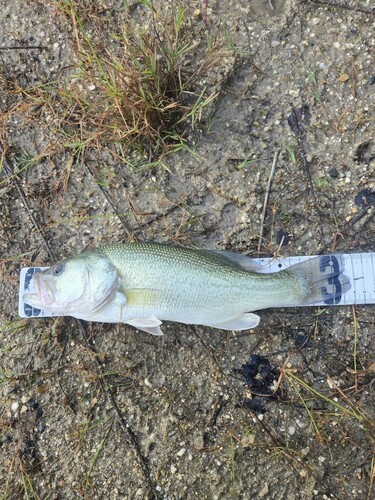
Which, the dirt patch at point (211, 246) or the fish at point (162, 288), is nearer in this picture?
the fish at point (162, 288)

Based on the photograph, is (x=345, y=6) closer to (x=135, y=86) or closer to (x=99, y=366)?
(x=135, y=86)

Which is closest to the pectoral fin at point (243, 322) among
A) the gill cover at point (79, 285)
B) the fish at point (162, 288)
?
the fish at point (162, 288)

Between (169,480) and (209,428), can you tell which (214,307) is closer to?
(209,428)

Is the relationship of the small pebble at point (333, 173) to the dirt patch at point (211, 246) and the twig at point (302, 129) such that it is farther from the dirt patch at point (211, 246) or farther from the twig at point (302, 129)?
the twig at point (302, 129)

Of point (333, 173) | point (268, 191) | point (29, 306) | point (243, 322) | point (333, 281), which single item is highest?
point (333, 173)

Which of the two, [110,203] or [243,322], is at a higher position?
[110,203]

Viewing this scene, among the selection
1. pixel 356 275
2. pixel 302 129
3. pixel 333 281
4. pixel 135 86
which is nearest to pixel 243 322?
pixel 333 281

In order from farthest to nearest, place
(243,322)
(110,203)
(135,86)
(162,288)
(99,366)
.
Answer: (110,203), (99,366), (135,86), (243,322), (162,288)

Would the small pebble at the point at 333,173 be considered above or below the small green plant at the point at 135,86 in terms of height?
below

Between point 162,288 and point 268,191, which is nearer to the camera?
point 162,288
